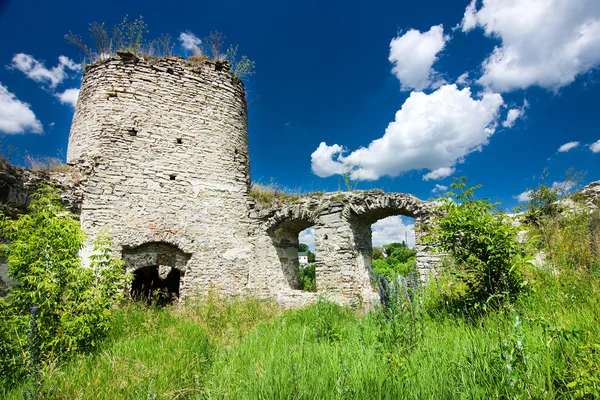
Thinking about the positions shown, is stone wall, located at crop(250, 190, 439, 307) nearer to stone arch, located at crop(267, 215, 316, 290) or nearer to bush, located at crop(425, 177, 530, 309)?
stone arch, located at crop(267, 215, 316, 290)

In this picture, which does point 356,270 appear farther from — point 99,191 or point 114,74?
point 114,74

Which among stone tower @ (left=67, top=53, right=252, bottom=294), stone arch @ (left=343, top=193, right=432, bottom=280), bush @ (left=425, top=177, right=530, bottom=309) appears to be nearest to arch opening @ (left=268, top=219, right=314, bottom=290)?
stone tower @ (left=67, top=53, right=252, bottom=294)

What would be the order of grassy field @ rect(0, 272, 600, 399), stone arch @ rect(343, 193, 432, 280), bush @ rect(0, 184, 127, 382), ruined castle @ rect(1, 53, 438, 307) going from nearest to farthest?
grassy field @ rect(0, 272, 600, 399) < bush @ rect(0, 184, 127, 382) < stone arch @ rect(343, 193, 432, 280) < ruined castle @ rect(1, 53, 438, 307)

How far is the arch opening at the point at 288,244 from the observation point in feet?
33.0

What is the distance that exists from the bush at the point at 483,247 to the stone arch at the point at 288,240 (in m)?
5.52

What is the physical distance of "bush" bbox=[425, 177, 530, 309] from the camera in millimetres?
3963

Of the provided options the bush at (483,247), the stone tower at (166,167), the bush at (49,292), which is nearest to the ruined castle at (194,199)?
the stone tower at (166,167)

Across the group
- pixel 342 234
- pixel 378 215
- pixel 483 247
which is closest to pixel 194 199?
pixel 342 234

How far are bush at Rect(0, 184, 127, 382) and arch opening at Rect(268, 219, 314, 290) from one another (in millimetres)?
6043

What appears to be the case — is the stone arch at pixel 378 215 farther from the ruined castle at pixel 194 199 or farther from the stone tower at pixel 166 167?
the stone tower at pixel 166 167

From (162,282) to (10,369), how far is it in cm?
827

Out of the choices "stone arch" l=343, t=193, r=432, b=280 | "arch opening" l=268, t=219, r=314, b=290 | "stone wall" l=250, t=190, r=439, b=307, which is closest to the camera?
"stone arch" l=343, t=193, r=432, b=280

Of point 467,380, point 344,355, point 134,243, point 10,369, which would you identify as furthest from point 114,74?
point 467,380

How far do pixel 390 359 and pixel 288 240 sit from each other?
7.62 m
